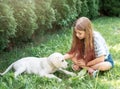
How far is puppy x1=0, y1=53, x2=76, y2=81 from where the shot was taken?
479cm

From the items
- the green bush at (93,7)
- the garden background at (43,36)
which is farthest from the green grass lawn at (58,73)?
the green bush at (93,7)

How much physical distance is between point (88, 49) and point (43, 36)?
112 inches

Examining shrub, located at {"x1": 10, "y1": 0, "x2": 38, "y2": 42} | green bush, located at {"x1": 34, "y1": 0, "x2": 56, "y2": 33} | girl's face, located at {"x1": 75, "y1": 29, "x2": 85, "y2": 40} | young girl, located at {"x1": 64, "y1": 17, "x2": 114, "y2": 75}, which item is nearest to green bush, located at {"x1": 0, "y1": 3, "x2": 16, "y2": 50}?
shrub, located at {"x1": 10, "y1": 0, "x2": 38, "y2": 42}

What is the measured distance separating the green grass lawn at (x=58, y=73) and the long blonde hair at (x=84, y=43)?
31 centimetres

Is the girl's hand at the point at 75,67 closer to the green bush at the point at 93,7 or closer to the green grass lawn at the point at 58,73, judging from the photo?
the green grass lawn at the point at 58,73

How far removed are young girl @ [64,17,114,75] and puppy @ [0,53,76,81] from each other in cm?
30

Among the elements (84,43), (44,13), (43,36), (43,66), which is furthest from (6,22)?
(43,36)

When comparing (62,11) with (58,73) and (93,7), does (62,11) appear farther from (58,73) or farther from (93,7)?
(58,73)

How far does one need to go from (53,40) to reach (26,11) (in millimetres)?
1420

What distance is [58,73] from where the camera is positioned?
16.6 ft

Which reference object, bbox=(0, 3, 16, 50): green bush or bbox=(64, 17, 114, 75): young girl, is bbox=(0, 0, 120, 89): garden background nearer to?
bbox=(0, 3, 16, 50): green bush

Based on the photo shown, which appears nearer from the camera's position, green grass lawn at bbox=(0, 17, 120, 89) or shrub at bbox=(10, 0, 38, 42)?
green grass lawn at bbox=(0, 17, 120, 89)

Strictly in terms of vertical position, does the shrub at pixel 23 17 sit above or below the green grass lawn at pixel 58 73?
above

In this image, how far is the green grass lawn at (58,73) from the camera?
4.52 meters
